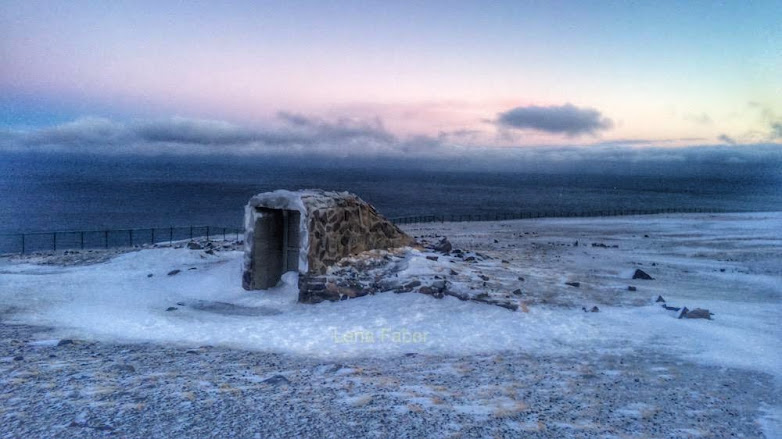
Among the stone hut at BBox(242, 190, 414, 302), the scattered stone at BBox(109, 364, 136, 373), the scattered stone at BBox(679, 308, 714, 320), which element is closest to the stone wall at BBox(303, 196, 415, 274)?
the stone hut at BBox(242, 190, 414, 302)

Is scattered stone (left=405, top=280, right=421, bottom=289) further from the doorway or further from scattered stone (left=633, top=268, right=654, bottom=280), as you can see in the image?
scattered stone (left=633, top=268, right=654, bottom=280)

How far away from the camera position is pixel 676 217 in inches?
1794

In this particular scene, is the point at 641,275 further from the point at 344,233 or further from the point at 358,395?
the point at 358,395

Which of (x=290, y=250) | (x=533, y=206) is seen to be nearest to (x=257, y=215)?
(x=290, y=250)

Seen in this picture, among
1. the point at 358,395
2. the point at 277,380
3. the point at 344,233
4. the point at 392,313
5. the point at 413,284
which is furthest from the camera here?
the point at 344,233

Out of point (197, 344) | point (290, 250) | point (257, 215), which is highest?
point (257, 215)

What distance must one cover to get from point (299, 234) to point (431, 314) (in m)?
4.29

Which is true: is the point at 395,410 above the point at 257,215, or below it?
below

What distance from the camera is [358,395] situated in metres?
7.48

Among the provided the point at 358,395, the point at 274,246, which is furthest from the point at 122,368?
the point at 274,246

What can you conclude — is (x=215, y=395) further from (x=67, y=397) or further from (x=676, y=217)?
(x=676, y=217)

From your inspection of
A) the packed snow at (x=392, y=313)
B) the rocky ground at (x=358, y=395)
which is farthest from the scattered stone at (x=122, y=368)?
the packed snow at (x=392, y=313)

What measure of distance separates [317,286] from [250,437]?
720 cm

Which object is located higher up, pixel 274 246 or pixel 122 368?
pixel 274 246
